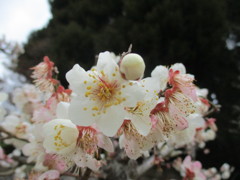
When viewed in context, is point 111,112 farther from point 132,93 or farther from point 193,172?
point 193,172

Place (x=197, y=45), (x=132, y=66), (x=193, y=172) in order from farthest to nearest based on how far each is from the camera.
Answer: (x=197, y=45) < (x=193, y=172) < (x=132, y=66)

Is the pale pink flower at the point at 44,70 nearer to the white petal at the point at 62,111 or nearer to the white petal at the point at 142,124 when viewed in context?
the white petal at the point at 62,111

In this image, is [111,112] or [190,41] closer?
[111,112]

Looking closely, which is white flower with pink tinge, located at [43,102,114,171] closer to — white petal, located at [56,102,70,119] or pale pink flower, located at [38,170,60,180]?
white petal, located at [56,102,70,119]

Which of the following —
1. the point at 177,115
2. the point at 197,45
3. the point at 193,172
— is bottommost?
the point at 193,172

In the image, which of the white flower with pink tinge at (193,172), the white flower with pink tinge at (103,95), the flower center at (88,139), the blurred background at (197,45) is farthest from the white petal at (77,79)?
the blurred background at (197,45)

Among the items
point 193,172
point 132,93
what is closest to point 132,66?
point 132,93

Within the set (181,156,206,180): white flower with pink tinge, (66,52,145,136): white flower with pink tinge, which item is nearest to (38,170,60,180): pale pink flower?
(66,52,145,136): white flower with pink tinge

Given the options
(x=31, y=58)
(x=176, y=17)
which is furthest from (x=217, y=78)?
(x=31, y=58)
